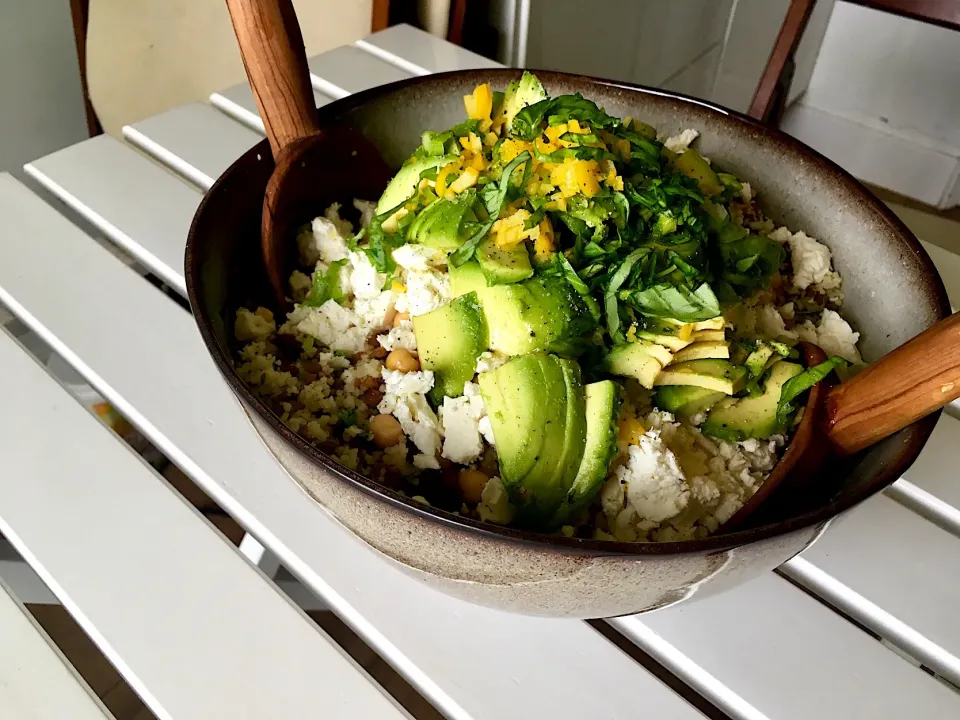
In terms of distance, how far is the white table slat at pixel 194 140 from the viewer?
992 millimetres

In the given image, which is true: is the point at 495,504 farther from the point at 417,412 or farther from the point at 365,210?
the point at 365,210

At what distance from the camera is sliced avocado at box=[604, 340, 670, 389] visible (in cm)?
55

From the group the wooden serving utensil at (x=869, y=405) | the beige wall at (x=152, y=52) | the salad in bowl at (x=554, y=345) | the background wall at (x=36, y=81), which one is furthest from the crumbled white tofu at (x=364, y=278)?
the background wall at (x=36, y=81)

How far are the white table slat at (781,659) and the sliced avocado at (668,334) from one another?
178mm

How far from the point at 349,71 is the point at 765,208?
67 cm

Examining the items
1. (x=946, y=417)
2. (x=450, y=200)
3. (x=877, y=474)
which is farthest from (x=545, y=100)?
(x=946, y=417)

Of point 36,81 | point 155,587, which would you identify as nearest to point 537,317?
point 155,587

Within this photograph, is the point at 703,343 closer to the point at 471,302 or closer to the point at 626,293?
the point at 626,293

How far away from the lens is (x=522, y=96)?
68cm

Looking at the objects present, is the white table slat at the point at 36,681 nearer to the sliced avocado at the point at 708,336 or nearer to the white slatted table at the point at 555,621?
the white slatted table at the point at 555,621

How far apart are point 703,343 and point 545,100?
24 cm

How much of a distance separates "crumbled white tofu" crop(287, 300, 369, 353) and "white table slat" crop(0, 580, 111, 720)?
0.97 feet

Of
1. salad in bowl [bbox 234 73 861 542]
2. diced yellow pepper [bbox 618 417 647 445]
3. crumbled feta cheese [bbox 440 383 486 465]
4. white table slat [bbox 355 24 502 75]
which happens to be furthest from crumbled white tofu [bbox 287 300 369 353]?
white table slat [bbox 355 24 502 75]

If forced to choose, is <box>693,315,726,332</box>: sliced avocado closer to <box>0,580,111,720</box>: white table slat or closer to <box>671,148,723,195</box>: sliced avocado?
<box>671,148,723,195</box>: sliced avocado
